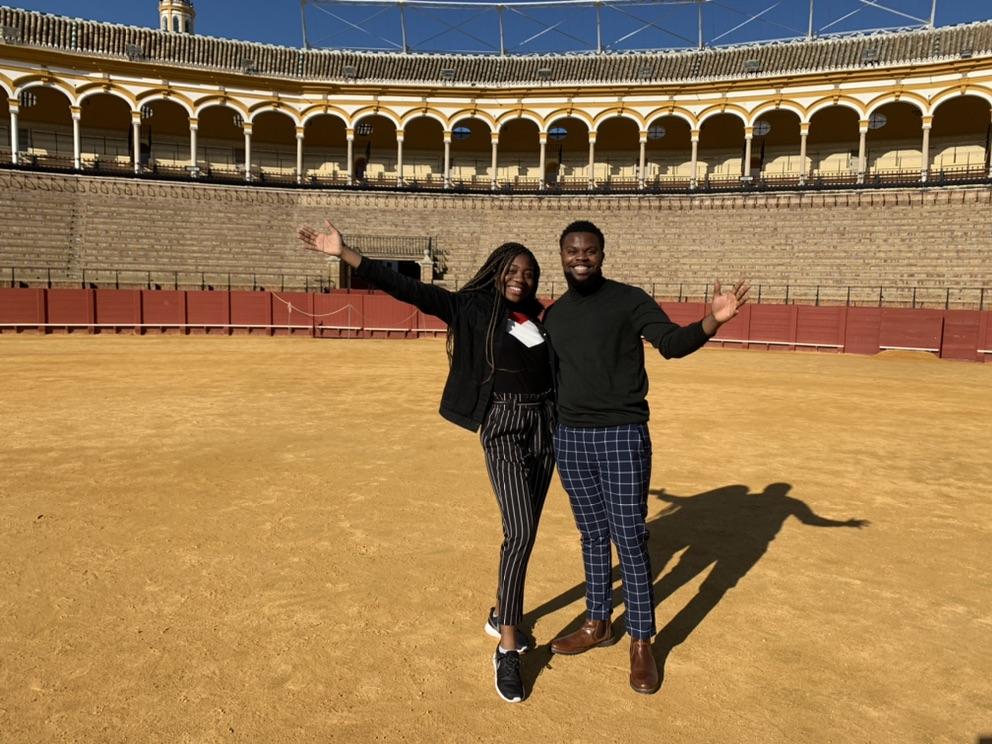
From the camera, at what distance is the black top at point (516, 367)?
9.33 feet

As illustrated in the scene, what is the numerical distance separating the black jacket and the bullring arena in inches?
47.4

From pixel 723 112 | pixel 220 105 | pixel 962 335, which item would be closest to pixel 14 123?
pixel 220 105

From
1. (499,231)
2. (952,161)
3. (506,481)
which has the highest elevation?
(952,161)

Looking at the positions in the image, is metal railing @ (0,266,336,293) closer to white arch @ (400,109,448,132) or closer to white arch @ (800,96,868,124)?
white arch @ (400,109,448,132)

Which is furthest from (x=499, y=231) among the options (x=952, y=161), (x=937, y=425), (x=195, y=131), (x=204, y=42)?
(x=937, y=425)

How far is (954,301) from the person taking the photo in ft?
73.0

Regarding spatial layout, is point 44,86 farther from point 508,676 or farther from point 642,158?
point 508,676

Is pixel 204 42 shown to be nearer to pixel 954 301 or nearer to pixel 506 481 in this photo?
pixel 954 301

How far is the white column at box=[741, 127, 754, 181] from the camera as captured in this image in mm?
31016

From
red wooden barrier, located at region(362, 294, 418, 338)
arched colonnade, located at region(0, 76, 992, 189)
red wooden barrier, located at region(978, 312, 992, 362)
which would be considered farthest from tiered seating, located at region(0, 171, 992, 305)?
red wooden barrier, located at region(362, 294, 418, 338)

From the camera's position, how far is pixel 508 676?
2795 millimetres

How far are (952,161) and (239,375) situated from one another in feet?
106

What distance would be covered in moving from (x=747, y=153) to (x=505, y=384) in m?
32.8

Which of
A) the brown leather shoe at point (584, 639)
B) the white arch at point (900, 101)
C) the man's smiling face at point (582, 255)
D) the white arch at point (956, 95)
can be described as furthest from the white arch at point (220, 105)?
the brown leather shoe at point (584, 639)
